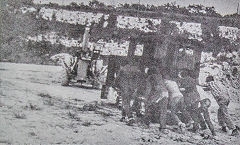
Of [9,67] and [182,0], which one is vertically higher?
[182,0]

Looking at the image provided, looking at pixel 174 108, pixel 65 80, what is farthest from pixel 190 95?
pixel 65 80

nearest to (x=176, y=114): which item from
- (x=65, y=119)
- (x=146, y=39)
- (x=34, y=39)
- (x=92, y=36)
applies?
(x=146, y=39)

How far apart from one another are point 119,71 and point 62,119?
1.72 m

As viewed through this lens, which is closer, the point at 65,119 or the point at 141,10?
the point at 65,119

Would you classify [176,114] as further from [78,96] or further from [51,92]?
[51,92]

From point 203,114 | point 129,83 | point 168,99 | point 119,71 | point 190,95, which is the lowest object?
point 203,114

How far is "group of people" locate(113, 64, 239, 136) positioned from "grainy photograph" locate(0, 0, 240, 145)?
2 centimetres

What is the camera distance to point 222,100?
6012 mm

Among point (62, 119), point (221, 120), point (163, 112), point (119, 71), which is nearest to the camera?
point (62, 119)

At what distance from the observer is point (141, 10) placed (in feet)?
22.5

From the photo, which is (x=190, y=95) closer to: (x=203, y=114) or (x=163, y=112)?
(x=203, y=114)

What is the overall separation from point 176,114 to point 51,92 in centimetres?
247

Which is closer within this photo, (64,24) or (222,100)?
(222,100)

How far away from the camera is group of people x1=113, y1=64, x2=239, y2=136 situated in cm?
588
